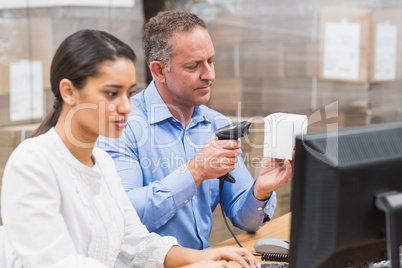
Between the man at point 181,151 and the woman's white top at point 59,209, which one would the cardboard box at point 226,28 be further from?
the woman's white top at point 59,209

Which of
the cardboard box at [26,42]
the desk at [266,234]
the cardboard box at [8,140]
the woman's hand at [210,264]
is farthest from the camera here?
the cardboard box at [26,42]

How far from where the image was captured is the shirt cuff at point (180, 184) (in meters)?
1.81

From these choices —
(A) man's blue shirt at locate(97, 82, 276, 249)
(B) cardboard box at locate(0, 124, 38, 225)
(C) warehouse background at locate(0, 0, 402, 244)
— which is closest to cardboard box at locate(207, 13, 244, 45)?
(C) warehouse background at locate(0, 0, 402, 244)

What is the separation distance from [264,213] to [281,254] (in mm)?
265

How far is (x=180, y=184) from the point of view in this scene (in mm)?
1810

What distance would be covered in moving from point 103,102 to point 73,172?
0.19 m

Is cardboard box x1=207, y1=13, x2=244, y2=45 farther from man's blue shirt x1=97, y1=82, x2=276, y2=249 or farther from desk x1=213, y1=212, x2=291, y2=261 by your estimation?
desk x1=213, y1=212, x2=291, y2=261

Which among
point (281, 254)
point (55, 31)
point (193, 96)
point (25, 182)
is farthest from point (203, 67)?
point (55, 31)

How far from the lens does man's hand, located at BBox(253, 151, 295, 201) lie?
A: 1.85 m

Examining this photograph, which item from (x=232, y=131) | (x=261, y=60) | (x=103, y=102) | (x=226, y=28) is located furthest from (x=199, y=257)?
(x=226, y=28)

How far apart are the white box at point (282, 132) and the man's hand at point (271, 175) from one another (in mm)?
86

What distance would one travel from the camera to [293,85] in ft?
12.1

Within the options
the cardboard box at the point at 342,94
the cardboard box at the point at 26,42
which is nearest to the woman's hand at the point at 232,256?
the cardboard box at the point at 26,42

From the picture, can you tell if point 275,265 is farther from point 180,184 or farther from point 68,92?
point 68,92
